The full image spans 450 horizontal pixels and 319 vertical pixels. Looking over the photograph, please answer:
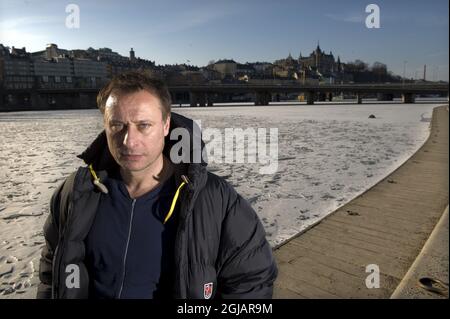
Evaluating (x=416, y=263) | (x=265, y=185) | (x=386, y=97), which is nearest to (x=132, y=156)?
(x=416, y=263)

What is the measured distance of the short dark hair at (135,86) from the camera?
2.10 metres

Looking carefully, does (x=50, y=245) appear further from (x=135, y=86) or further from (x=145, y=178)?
(x=135, y=86)

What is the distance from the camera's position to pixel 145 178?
223cm

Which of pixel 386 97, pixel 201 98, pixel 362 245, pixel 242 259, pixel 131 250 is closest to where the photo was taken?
pixel 131 250

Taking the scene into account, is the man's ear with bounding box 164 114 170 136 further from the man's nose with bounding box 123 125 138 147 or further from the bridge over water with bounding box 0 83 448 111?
the bridge over water with bounding box 0 83 448 111

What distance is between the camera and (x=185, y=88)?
8656 cm

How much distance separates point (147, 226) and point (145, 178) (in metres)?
0.35

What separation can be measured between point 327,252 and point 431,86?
8691cm

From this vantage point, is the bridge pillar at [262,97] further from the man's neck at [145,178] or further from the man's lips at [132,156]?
the man's lips at [132,156]

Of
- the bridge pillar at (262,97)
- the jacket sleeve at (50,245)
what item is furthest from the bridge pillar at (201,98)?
the jacket sleeve at (50,245)

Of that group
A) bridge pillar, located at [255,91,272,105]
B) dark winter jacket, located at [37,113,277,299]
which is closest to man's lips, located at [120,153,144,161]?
dark winter jacket, located at [37,113,277,299]

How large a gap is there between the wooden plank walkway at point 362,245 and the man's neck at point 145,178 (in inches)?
66.3

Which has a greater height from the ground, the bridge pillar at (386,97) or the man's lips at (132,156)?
the bridge pillar at (386,97)

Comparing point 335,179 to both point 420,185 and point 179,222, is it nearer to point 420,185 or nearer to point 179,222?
point 420,185
